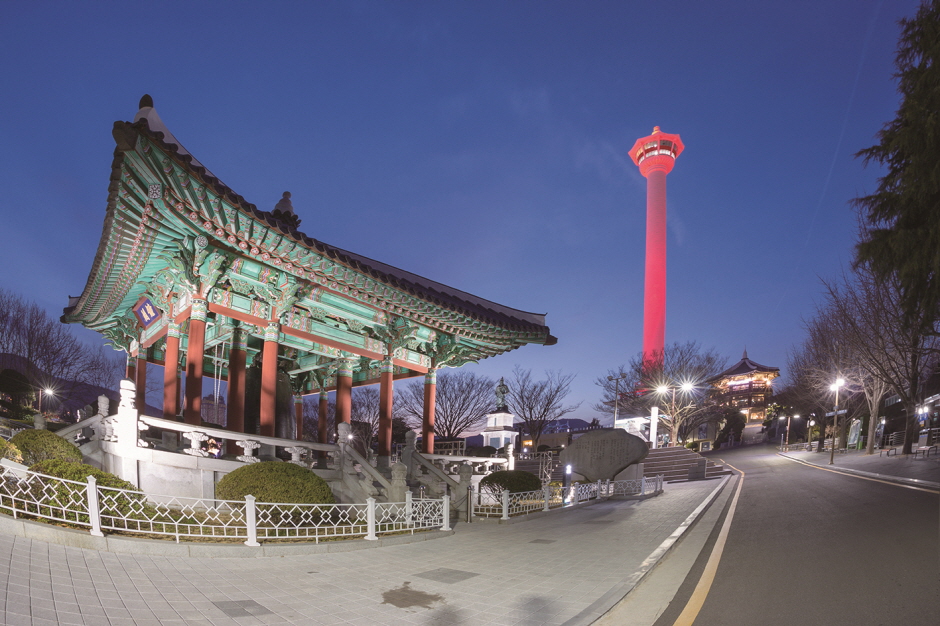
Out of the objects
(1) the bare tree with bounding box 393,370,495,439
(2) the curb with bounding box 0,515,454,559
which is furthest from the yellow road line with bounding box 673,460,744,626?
(1) the bare tree with bounding box 393,370,495,439

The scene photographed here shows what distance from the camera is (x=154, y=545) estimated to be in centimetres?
724

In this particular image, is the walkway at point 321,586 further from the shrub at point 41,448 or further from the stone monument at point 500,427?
the stone monument at point 500,427

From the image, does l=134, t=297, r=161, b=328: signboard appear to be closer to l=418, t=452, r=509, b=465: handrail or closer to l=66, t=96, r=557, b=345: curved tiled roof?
l=66, t=96, r=557, b=345: curved tiled roof

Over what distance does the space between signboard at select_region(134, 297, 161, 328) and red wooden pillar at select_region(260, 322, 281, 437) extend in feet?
15.4

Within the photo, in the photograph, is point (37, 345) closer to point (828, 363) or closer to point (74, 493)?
point (74, 493)

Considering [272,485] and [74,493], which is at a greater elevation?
[74,493]

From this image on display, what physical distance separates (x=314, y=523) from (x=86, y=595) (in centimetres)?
485

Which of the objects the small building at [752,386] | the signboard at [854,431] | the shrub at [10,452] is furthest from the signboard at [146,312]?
the small building at [752,386]

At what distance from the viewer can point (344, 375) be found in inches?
699

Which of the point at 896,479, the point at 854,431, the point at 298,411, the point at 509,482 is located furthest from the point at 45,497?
the point at 854,431

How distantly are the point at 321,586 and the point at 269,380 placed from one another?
7769 millimetres

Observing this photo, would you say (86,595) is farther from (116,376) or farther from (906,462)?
(116,376)

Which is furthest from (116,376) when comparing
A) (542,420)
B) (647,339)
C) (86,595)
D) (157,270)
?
(647,339)

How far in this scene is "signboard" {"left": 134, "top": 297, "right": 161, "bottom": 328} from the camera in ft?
51.6
